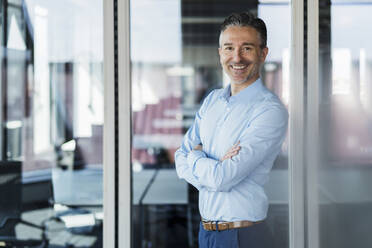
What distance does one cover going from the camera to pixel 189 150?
2.02m

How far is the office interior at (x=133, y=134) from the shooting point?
2.04m

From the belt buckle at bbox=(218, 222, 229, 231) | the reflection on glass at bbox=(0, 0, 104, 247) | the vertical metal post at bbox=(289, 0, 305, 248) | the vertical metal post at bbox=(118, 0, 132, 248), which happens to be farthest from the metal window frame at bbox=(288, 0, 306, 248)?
the reflection on glass at bbox=(0, 0, 104, 247)

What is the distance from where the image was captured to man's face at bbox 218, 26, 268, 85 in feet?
6.36

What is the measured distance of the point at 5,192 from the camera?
312 cm

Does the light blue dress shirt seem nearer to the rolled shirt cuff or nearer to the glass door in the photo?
the rolled shirt cuff

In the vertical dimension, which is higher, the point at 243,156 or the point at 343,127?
the point at 343,127

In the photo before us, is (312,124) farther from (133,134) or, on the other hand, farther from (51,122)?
(51,122)

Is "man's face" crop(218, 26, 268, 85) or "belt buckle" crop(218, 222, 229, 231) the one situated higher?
"man's face" crop(218, 26, 268, 85)

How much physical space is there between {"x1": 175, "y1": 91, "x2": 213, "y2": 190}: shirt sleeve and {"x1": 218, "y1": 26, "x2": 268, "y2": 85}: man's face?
0.21m

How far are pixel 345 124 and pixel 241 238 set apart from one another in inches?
31.2

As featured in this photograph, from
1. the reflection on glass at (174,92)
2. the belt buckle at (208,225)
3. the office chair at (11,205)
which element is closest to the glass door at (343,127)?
the reflection on glass at (174,92)

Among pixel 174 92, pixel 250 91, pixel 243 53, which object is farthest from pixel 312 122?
pixel 174 92

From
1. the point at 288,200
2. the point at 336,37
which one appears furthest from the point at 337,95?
the point at 288,200

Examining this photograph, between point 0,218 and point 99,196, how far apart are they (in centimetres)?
114
